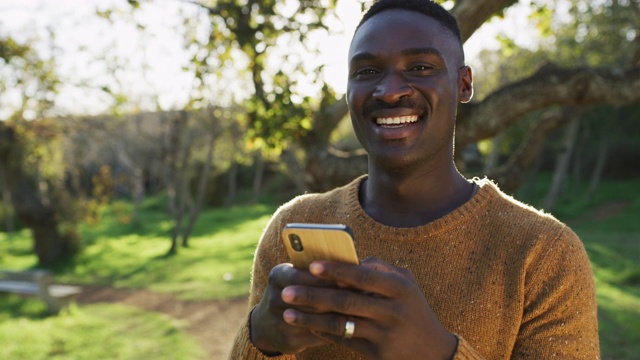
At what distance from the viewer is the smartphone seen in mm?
1288

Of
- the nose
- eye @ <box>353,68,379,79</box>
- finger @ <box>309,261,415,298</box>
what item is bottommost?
finger @ <box>309,261,415,298</box>

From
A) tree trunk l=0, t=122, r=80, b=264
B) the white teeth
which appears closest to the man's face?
the white teeth

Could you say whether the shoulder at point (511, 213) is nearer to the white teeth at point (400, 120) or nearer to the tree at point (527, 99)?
the white teeth at point (400, 120)

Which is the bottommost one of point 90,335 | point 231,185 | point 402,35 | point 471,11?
point 90,335

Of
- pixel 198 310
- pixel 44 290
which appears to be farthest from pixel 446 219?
pixel 44 290

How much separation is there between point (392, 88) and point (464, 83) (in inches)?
13.3

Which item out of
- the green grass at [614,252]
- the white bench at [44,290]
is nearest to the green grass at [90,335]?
the white bench at [44,290]

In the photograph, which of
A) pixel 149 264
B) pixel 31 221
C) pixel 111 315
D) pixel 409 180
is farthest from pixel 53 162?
pixel 409 180

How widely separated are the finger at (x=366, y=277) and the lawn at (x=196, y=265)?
5.10 meters

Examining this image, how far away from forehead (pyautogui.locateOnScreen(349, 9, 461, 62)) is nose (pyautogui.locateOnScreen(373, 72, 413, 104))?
8cm

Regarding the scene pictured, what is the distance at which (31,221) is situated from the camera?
16.5 m

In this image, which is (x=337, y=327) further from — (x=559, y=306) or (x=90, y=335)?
(x=90, y=335)

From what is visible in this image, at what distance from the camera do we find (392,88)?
6.04 ft

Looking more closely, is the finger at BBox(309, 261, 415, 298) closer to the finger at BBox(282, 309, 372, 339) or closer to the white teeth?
the finger at BBox(282, 309, 372, 339)
